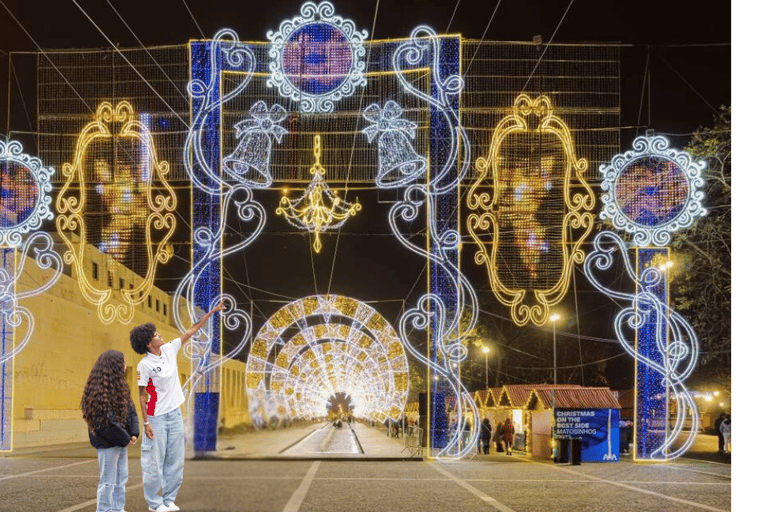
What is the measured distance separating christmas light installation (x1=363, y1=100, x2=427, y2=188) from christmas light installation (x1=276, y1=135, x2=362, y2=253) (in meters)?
0.99

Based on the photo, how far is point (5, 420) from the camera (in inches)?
941

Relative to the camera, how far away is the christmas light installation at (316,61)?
2073 cm

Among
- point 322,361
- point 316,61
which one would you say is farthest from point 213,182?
point 322,361

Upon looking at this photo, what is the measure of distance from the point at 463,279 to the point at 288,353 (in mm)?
30814

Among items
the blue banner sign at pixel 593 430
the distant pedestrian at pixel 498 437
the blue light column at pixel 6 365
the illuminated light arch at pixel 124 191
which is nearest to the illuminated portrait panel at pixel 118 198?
the illuminated light arch at pixel 124 191

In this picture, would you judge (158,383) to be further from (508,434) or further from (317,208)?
(508,434)

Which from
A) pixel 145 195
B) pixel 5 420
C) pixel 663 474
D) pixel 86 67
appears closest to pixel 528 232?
pixel 663 474

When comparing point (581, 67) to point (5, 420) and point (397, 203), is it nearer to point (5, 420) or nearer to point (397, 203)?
point (397, 203)

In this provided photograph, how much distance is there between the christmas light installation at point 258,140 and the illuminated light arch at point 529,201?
13.9 ft

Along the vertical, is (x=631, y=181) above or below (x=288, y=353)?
above

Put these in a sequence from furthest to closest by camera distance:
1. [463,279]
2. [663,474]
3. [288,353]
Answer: [288,353] → [463,279] → [663,474]

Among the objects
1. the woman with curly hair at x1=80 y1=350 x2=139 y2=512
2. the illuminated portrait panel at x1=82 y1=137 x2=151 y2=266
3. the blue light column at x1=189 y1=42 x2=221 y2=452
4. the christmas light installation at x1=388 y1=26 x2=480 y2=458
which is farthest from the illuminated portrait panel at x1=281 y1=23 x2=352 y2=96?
the woman with curly hair at x1=80 y1=350 x2=139 y2=512

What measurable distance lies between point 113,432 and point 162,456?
2.98 feet

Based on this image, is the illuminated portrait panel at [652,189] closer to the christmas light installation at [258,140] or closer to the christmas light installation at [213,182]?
the christmas light installation at [258,140]
